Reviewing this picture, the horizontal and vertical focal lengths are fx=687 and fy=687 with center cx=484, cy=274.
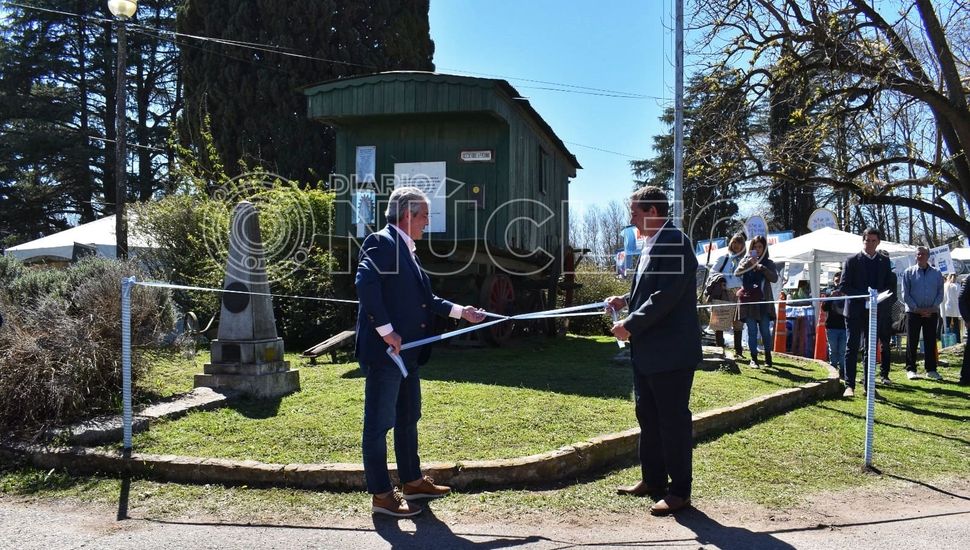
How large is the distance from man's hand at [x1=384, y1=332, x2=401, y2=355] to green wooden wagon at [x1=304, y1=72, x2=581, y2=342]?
7559 mm

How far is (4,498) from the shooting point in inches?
174

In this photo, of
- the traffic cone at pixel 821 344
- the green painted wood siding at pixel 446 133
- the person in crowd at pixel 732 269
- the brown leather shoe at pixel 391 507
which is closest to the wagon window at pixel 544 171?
the green painted wood siding at pixel 446 133

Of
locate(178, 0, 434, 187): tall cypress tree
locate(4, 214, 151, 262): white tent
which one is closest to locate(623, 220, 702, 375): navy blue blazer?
locate(4, 214, 151, 262): white tent

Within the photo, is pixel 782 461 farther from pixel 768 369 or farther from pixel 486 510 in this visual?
pixel 768 369

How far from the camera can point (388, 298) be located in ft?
13.4

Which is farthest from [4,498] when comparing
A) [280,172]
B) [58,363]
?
[280,172]

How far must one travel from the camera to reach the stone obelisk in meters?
7.05

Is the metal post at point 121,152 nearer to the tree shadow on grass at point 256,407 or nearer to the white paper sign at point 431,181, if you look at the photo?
the white paper sign at point 431,181

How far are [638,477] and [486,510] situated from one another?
124 cm

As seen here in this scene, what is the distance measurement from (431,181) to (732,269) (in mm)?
5089

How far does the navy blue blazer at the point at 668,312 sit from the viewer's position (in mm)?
3949

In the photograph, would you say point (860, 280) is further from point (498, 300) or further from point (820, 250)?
point (820, 250)

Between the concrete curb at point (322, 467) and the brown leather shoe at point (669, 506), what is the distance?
81 cm

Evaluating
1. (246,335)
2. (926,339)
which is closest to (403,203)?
(246,335)
